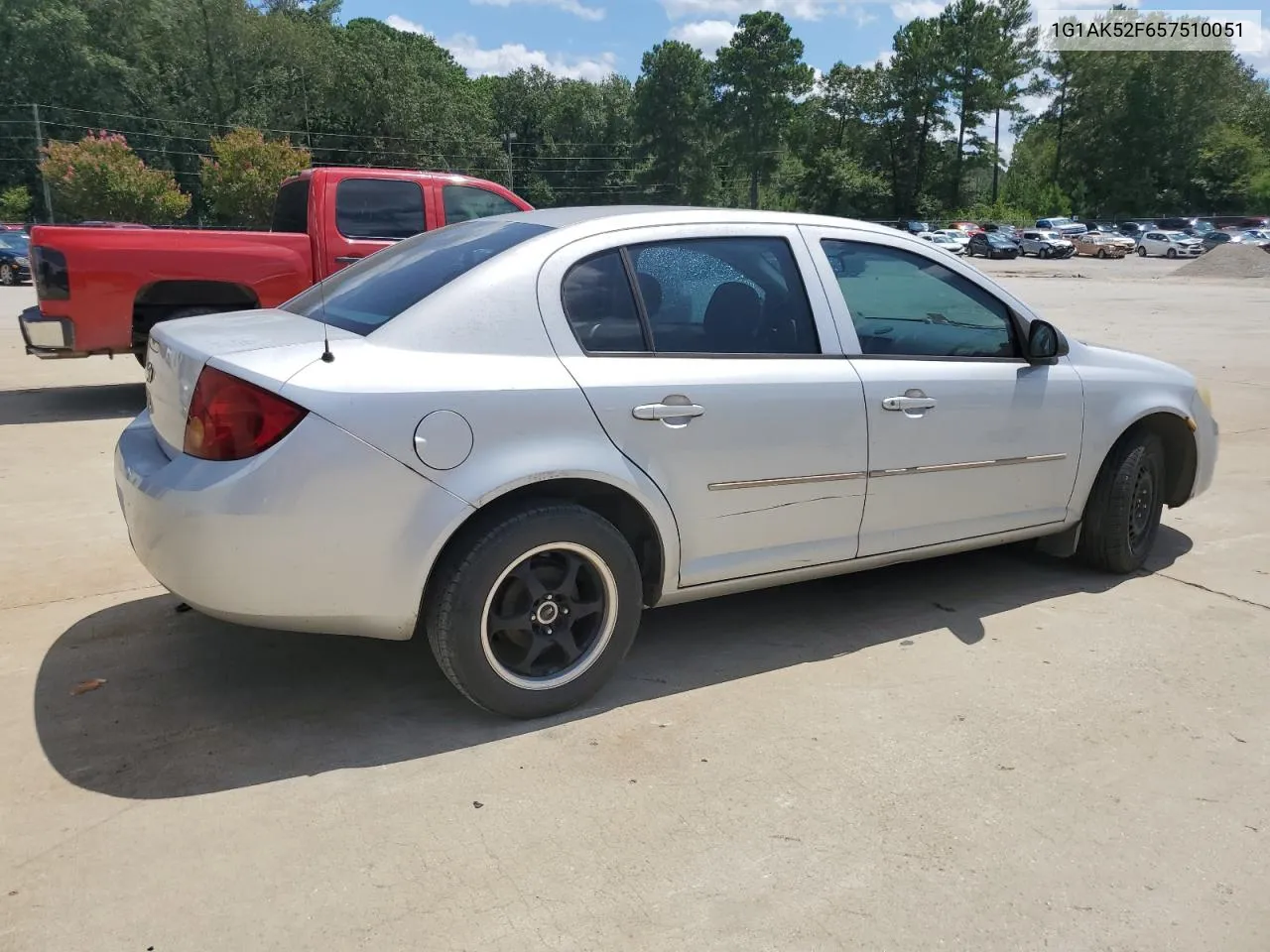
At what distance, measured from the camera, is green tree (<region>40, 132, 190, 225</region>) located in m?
40.1

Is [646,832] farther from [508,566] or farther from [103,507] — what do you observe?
[103,507]

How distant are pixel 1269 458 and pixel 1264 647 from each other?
415cm

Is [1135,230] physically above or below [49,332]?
above

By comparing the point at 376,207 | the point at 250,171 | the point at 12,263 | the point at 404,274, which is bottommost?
the point at 404,274

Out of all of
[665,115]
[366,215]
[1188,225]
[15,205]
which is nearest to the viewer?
[366,215]

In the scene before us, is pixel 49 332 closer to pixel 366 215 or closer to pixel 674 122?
pixel 366 215

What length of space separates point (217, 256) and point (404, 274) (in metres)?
5.18

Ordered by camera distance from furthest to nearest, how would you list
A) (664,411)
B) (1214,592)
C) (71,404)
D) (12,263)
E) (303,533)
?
(12,263) < (71,404) < (1214,592) < (664,411) < (303,533)

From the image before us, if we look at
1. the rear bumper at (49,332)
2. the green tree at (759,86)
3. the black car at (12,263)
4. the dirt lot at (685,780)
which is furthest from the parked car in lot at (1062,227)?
the dirt lot at (685,780)

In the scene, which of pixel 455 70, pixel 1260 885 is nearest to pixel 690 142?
pixel 455 70

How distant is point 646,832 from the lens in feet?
9.03

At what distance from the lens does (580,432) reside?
3.19 meters

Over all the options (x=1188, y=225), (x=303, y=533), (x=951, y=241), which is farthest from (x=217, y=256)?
(x=1188, y=225)

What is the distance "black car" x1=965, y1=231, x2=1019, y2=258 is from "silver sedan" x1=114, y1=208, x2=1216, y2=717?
161ft
